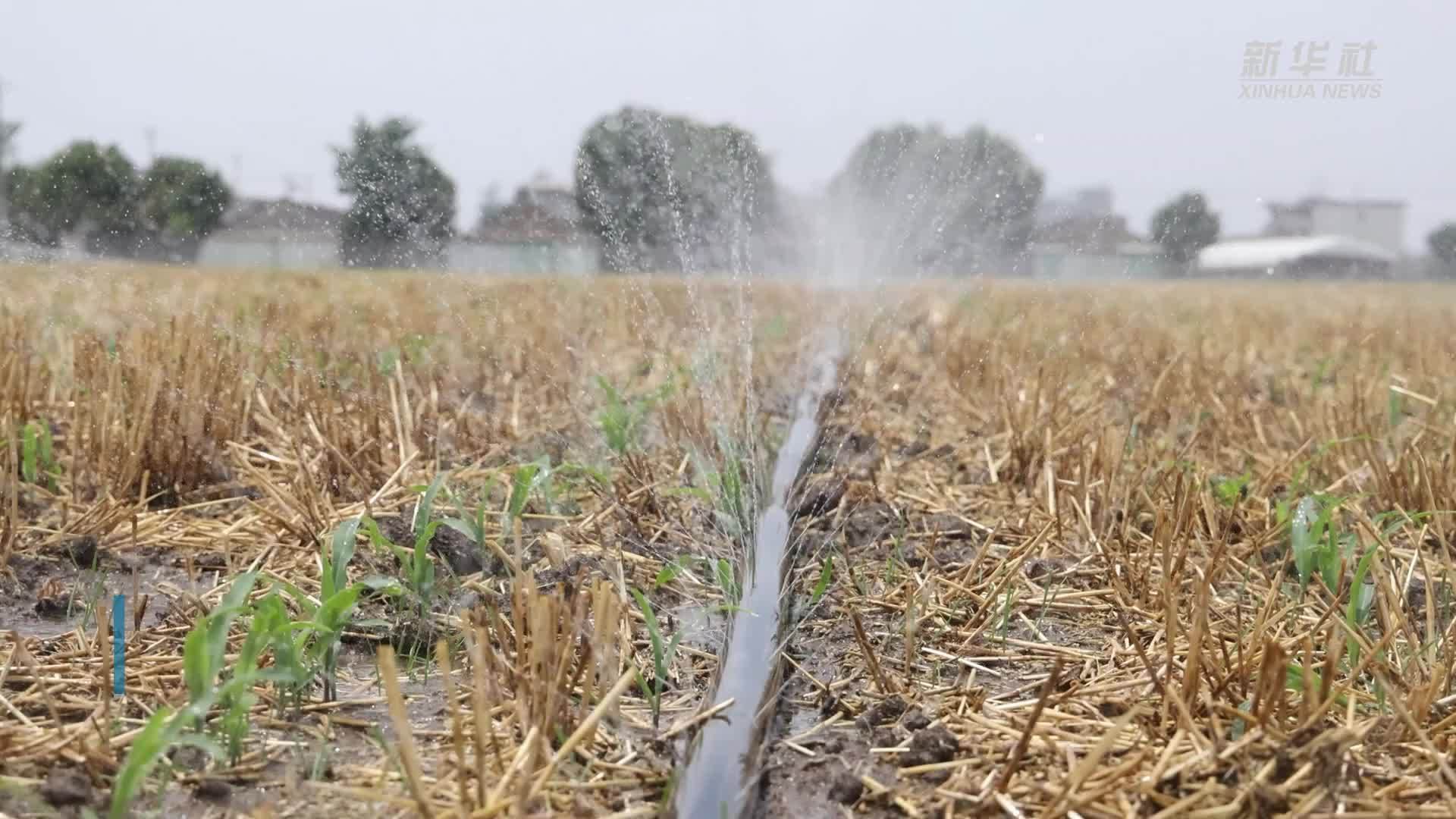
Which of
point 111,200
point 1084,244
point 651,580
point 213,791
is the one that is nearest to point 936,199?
point 1084,244

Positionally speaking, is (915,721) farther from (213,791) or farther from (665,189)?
(665,189)

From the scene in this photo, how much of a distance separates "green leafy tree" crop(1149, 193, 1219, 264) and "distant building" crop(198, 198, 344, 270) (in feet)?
7.91

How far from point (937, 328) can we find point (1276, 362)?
5.19 ft

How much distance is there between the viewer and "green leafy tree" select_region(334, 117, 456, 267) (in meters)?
2.18

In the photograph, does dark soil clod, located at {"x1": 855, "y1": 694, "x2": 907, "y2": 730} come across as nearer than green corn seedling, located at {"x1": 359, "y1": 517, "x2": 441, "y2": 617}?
Yes

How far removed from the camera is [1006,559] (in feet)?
4.97

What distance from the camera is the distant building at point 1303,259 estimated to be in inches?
416

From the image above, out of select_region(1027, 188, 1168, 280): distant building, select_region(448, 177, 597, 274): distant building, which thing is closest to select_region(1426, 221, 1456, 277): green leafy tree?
select_region(1027, 188, 1168, 280): distant building

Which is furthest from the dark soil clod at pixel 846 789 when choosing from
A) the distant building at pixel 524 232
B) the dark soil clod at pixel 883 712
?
the distant building at pixel 524 232

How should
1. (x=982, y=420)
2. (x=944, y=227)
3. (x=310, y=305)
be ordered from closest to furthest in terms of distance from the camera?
(x=982, y=420) → (x=310, y=305) → (x=944, y=227)

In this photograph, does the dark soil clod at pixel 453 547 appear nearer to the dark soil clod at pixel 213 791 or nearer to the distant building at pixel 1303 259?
the dark soil clod at pixel 213 791

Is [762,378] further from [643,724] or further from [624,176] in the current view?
[643,724]

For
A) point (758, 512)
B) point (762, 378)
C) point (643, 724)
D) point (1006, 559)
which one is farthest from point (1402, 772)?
point (762, 378)

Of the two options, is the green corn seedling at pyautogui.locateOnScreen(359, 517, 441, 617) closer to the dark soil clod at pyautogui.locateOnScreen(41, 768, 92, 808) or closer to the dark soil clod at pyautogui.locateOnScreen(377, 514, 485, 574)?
the dark soil clod at pyautogui.locateOnScreen(377, 514, 485, 574)
